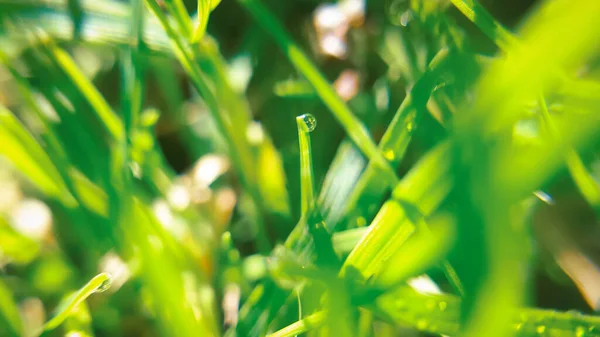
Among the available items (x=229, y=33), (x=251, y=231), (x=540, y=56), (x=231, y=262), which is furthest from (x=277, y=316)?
(x=229, y=33)

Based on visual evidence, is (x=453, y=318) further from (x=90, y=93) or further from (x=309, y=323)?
(x=90, y=93)

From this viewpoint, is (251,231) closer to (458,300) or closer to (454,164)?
(458,300)

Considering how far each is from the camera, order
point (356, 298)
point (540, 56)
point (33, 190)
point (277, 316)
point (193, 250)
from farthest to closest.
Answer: point (33, 190)
point (193, 250)
point (277, 316)
point (356, 298)
point (540, 56)

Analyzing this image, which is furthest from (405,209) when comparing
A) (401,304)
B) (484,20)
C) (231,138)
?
(231,138)

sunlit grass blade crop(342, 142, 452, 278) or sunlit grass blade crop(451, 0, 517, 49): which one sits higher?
sunlit grass blade crop(451, 0, 517, 49)

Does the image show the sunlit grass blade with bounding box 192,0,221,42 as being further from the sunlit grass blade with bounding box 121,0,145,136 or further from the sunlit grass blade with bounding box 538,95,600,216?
the sunlit grass blade with bounding box 538,95,600,216

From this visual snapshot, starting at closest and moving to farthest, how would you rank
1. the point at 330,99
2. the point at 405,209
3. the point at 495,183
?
1. the point at 495,183
2. the point at 405,209
3. the point at 330,99

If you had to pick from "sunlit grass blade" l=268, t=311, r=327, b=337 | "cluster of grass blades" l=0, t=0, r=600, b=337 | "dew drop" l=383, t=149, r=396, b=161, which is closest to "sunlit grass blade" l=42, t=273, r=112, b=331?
"cluster of grass blades" l=0, t=0, r=600, b=337
